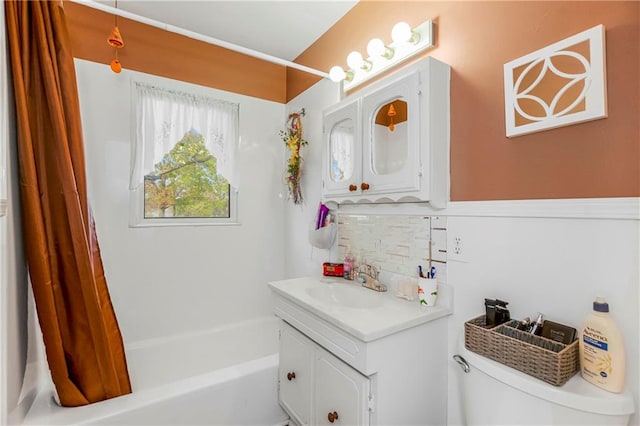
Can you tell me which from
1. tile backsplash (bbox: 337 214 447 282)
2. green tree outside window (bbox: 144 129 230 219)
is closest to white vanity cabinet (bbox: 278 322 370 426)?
tile backsplash (bbox: 337 214 447 282)

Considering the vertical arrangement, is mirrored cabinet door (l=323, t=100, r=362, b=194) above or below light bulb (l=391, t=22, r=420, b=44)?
below

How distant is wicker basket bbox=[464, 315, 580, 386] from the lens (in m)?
0.80

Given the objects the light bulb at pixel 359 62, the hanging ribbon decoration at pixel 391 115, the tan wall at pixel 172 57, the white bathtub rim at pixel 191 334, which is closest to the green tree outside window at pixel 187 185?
the tan wall at pixel 172 57

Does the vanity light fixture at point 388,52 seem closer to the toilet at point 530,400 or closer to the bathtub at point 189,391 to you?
the toilet at point 530,400

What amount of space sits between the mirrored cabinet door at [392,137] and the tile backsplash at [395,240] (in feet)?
0.75

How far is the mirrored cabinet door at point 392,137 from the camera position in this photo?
1.29 m

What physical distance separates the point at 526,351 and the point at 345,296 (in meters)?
0.91

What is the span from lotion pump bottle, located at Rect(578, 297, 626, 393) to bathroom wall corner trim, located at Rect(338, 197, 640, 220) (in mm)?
248

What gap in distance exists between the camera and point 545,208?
1000 millimetres

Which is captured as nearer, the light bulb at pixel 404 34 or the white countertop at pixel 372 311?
the white countertop at pixel 372 311

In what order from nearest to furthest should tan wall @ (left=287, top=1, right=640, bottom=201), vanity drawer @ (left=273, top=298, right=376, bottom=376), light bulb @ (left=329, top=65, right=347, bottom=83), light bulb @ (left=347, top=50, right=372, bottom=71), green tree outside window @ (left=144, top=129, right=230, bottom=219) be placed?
tan wall @ (left=287, top=1, right=640, bottom=201)
vanity drawer @ (left=273, top=298, right=376, bottom=376)
light bulb @ (left=347, top=50, right=372, bottom=71)
light bulb @ (left=329, top=65, right=347, bottom=83)
green tree outside window @ (left=144, top=129, right=230, bottom=219)

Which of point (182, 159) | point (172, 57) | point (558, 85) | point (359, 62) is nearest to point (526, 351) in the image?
point (558, 85)

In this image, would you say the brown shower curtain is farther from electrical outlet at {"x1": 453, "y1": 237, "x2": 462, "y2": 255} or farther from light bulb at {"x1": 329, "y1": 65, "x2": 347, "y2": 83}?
electrical outlet at {"x1": 453, "y1": 237, "x2": 462, "y2": 255}

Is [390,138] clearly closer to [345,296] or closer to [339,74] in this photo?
[339,74]
